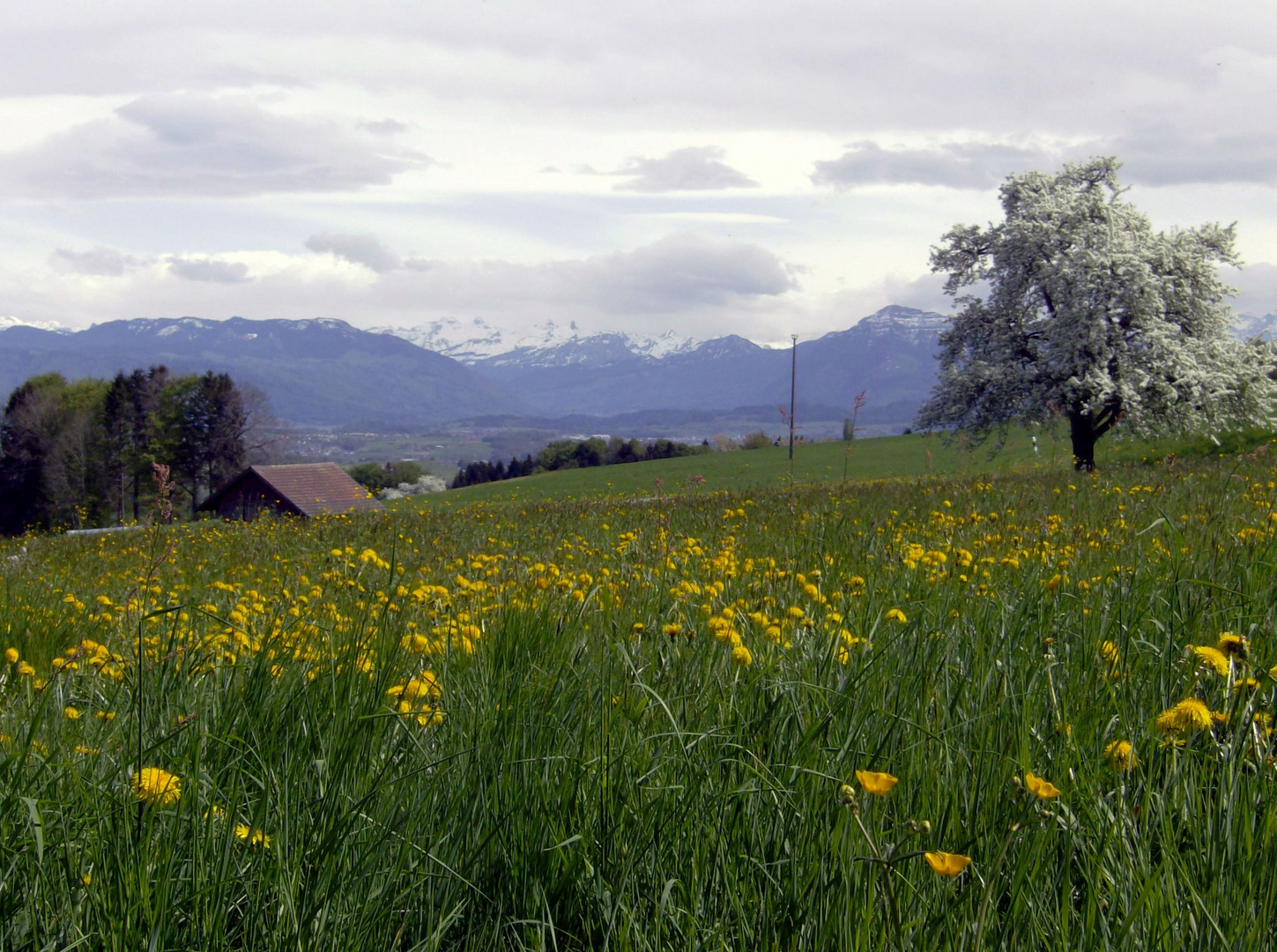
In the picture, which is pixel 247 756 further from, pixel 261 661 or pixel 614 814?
pixel 614 814

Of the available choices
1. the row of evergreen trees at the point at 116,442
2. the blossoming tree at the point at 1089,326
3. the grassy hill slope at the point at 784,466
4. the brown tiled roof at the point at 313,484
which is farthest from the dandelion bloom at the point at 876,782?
the row of evergreen trees at the point at 116,442

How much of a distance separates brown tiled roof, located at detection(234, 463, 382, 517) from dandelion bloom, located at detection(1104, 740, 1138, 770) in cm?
4797

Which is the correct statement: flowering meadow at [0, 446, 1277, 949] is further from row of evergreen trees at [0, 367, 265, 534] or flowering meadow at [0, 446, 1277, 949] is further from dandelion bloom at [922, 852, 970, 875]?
row of evergreen trees at [0, 367, 265, 534]

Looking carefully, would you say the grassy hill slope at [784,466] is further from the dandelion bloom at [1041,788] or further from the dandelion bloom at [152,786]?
the dandelion bloom at [152,786]

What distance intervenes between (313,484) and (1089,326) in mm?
40935

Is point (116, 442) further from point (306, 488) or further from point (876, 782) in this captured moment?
point (876, 782)

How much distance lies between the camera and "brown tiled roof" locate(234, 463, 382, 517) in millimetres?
49906

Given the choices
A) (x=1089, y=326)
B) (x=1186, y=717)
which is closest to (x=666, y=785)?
(x=1186, y=717)

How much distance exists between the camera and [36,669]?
4137mm

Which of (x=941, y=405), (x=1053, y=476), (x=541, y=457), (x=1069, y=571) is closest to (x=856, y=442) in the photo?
(x=941, y=405)

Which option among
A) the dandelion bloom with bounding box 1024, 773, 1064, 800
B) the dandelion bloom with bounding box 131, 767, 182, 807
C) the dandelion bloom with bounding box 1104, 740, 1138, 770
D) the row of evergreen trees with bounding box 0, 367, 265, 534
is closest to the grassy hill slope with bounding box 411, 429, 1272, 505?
the dandelion bloom with bounding box 1104, 740, 1138, 770

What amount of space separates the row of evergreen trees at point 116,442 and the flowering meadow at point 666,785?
298 ft

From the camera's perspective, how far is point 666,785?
2215 mm

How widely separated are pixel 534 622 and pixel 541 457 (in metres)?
115
